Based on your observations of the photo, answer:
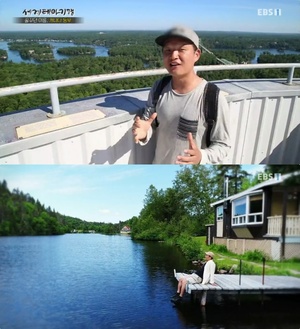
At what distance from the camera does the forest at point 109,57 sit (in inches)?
71.9

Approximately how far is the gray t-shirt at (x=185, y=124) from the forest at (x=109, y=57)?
0.20 m

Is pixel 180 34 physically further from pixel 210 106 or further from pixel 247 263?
pixel 247 263

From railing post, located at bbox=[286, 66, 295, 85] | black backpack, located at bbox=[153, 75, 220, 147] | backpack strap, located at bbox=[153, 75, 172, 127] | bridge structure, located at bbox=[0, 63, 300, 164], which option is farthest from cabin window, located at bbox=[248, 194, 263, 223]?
railing post, located at bbox=[286, 66, 295, 85]

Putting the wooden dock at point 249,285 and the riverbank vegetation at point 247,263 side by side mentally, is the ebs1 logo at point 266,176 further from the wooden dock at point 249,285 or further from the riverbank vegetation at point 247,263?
the wooden dock at point 249,285

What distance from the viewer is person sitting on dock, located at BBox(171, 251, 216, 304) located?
6.46 ft

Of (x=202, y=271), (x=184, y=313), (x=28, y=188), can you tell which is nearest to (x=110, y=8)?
(x=28, y=188)

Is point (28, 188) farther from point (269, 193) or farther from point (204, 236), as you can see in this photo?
point (269, 193)

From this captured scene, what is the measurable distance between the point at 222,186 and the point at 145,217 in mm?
462

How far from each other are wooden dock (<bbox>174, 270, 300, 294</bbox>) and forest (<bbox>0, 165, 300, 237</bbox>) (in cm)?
27

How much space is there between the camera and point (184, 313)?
6.33 feet

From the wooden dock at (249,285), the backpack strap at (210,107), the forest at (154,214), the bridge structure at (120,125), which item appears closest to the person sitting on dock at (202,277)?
the wooden dock at (249,285)

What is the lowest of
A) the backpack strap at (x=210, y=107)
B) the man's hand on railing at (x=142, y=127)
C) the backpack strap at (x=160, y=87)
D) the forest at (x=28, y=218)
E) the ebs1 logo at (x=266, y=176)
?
the forest at (x=28, y=218)

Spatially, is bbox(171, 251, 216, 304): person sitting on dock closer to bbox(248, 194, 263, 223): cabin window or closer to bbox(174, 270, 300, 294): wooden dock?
bbox(174, 270, 300, 294): wooden dock

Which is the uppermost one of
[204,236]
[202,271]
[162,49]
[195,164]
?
[162,49]
